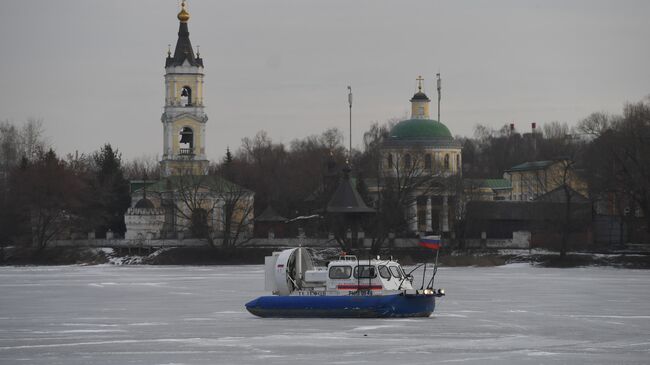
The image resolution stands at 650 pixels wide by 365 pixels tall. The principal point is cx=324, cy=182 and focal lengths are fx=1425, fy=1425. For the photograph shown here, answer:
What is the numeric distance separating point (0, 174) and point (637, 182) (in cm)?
6727

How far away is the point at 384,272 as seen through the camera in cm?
4909

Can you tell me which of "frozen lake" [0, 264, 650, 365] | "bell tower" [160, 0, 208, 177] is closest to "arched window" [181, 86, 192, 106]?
"bell tower" [160, 0, 208, 177]

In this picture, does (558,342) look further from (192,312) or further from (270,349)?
(192,312)


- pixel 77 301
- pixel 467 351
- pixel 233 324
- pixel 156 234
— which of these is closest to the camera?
pixel 467 351

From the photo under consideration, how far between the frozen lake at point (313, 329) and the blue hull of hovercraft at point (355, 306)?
52 centimetres

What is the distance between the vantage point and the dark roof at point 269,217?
121m

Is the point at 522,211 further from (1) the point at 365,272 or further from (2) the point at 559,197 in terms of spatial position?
(1) the point at 365,272

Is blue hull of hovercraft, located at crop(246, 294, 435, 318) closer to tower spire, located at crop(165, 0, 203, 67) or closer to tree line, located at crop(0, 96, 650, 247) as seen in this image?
tree line, located at crop(0, 96, 650, 247)

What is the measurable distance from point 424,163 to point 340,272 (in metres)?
85.7

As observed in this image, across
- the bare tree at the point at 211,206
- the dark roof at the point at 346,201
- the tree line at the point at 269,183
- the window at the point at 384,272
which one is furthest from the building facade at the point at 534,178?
the window at the point at 384,272

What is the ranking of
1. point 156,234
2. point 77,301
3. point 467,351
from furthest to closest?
point 156,234
point 77,301
point 467,351

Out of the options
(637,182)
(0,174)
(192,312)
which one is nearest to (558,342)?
(192,312)

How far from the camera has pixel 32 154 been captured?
147 m

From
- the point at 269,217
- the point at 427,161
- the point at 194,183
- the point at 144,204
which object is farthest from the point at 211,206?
the point at 427,161
